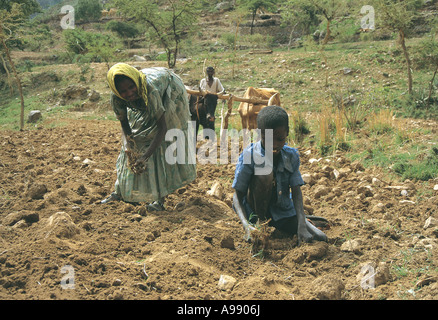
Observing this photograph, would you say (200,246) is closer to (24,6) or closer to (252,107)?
(252,107)

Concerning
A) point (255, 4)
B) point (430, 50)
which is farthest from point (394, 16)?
point (255, 4)

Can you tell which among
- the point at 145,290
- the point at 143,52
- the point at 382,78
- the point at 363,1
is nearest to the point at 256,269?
the point at 145,290

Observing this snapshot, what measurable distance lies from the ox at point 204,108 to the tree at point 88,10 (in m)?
39.5

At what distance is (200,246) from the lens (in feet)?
10.7

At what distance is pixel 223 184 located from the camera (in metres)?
5.49

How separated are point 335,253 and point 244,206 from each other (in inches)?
31.7

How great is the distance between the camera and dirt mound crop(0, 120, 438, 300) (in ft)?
8.74

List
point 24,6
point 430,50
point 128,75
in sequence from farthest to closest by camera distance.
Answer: point 24,6 → point 430,50 → point 128,75

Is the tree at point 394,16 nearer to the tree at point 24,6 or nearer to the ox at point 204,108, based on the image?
the ox at point 204,108

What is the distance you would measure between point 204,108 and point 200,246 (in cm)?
386

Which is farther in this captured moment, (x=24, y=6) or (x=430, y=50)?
(x=24, y=6)

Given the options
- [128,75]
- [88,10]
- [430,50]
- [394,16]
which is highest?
[88,10]

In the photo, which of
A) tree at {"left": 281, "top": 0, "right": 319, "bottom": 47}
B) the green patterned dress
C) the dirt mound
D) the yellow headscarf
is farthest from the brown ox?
tree at {"left": 281, "top": 0, "right": 319, "bottom": 47}
